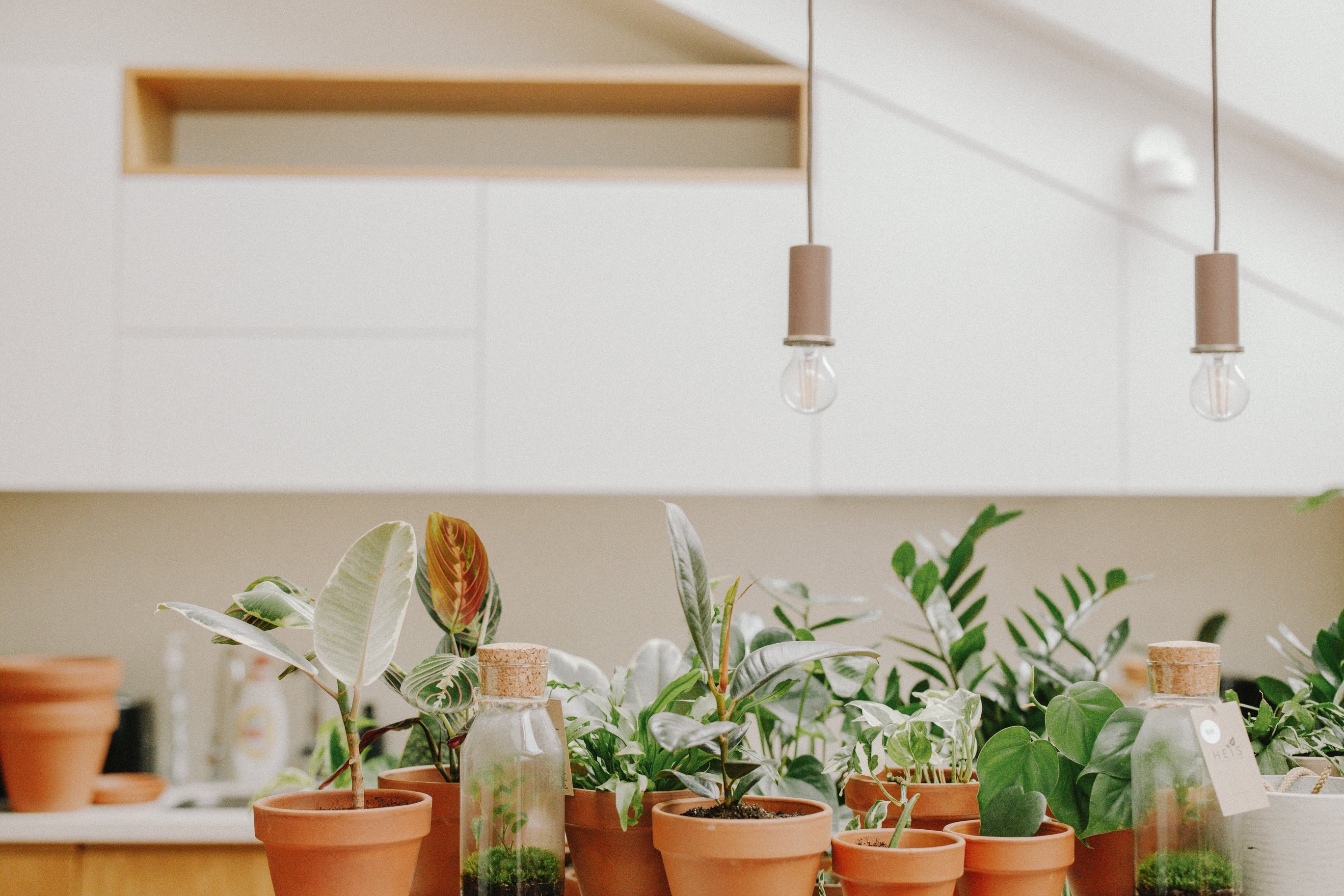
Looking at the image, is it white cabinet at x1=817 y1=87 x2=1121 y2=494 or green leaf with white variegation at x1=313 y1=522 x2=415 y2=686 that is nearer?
green leaf with white variegation at x1=313 y1=522 x2=415 y2=686

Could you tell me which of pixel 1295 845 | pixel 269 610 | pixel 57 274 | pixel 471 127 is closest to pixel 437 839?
pixel 269 610

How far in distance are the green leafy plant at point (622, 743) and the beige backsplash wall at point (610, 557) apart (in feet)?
4.85

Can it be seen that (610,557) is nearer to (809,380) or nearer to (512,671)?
(809,380)

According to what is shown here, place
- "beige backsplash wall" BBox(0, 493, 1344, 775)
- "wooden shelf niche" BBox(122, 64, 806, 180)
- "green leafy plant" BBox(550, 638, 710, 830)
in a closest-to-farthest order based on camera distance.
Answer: "green leafy plant" BBox(550, 638, 710, 830)
"wooden shelf niche" BBox(122, 64, 806, 180)
"beige backsplash wall" BBox(0, 493, 1344, 775)

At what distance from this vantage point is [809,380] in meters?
1.09

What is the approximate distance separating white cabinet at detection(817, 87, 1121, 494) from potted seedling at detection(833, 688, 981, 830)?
1.25 meters

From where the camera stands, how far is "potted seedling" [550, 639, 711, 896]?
82 centimetres

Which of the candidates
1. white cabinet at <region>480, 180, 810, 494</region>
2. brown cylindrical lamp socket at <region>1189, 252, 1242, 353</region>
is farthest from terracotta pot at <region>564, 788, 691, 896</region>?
white cabinet at <region>480, 180, 810, 494</region>

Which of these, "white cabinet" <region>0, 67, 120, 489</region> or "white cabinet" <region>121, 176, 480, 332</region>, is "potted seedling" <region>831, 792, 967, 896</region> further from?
"white cabinet" <region>0, 67, 120, 489</region>

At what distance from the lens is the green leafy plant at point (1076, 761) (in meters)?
0.80

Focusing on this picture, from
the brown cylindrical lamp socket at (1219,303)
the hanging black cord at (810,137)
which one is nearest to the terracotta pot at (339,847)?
the hanging black cord at (810,137)

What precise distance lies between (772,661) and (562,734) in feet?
0.57

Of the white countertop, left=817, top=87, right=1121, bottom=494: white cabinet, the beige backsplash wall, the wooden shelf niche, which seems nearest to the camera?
the white countertop

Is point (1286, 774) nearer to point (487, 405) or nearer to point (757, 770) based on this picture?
point (757, 770)
